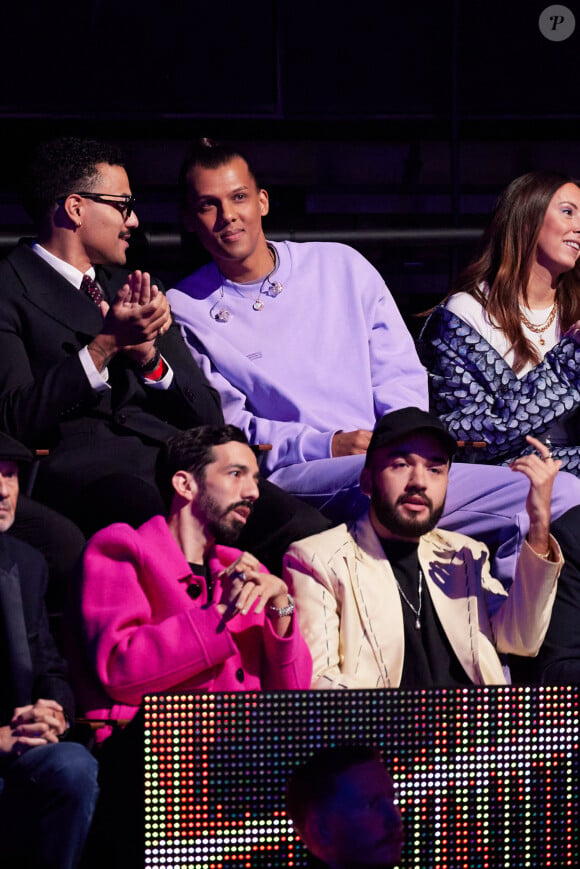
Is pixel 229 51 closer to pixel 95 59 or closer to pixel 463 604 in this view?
pixel 95 59

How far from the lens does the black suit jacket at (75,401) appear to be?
3.43m

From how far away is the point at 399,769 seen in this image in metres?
2.77

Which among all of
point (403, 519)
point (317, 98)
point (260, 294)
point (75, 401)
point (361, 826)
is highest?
point (317, 98)

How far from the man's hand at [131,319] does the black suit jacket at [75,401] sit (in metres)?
0.07

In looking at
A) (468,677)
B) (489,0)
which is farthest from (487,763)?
(489,0)

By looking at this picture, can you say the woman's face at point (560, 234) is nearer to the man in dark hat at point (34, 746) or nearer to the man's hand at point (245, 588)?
the man's hand at point (245, 588)

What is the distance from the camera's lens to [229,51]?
5094 millimetres

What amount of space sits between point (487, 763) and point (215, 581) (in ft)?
2.28

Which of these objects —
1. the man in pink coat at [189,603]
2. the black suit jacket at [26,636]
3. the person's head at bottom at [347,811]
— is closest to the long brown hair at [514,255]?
the man in pink coat at [189,603]

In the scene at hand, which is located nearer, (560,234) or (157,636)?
(157,636)

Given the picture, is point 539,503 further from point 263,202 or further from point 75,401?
point 263,202

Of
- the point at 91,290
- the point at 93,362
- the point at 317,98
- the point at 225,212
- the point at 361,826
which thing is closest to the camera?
the point at 361,826

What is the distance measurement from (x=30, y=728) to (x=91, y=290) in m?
1.41

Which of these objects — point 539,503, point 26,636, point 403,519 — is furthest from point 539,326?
point 26,636
